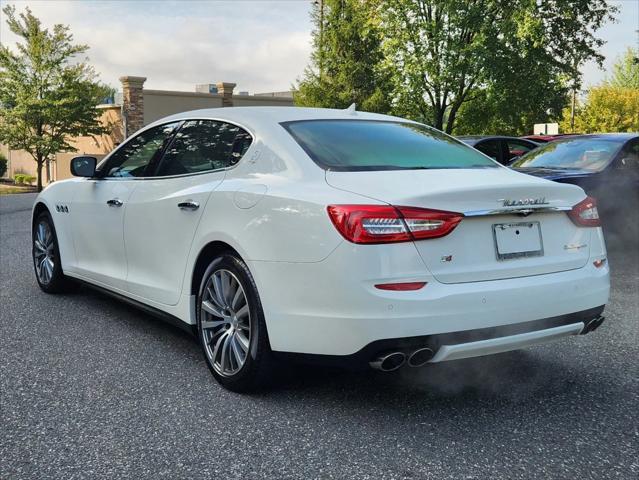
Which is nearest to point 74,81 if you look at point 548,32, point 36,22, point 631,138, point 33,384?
point 36,22

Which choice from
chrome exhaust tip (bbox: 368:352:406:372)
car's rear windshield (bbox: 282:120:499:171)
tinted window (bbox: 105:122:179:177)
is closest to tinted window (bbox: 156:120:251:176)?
tinted window (bbox: 105:122:179:177)

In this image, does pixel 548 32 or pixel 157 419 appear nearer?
pixel 157 419

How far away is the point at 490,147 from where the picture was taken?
43.1 feet

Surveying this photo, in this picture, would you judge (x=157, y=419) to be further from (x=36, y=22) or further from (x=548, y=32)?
(x=36, y=22)

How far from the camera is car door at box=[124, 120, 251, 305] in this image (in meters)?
4.21

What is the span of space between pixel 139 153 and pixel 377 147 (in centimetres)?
202

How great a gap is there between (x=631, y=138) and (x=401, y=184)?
6857 millimetres

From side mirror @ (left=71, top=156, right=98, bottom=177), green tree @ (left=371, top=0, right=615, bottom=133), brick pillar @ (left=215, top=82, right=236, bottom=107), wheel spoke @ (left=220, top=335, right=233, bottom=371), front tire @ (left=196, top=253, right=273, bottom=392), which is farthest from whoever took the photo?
brick pillar @ (left=215, top=82, right=236, bottom=107)

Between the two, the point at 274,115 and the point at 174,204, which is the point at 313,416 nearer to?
the point at 174,204

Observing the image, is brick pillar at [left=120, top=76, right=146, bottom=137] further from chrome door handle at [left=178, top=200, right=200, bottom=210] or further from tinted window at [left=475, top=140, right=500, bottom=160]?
chrome door handle at [left=178, top=200, right=200, bottom=210]

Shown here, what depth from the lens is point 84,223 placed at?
5.62m

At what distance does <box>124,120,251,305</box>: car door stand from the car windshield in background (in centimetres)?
558

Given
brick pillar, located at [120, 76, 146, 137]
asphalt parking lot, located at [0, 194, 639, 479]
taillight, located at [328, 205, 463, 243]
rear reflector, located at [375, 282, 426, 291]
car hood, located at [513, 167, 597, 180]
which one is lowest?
asphalt parking lot, located at [0, 194, 639, 479]

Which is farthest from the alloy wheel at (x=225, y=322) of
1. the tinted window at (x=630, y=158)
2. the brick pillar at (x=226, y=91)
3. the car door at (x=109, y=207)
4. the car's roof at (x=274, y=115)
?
the brick pillar at (x=226, y=91)
